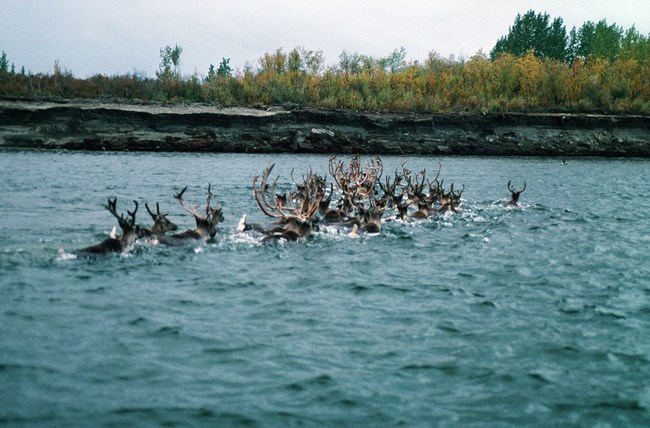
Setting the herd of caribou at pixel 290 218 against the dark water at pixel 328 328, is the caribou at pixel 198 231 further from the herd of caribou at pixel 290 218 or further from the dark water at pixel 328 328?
the dark water at pixel 328 328

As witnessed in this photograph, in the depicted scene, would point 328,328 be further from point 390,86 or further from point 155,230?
point 390,86

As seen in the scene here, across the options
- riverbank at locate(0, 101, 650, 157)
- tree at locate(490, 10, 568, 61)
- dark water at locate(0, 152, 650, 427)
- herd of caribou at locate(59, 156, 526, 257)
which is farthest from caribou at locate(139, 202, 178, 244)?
tree at locate(490, 10, 568, 61)

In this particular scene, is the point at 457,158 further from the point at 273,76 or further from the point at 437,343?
the point at 437,343

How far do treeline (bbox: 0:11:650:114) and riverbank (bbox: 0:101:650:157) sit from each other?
3812 millimetres

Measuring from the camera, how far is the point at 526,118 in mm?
44375

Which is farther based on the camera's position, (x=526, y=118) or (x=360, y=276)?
(x=526, y=118)

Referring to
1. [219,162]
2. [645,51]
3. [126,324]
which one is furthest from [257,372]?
[645,51]

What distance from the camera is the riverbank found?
35.6 metres

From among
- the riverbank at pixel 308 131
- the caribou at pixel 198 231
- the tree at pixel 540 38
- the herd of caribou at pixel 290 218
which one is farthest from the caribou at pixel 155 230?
the tree at pixel 540 38

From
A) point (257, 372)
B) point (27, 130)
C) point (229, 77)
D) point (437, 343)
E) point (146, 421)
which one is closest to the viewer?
point (146, 421)

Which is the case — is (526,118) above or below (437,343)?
above

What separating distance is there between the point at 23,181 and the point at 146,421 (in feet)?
54.4

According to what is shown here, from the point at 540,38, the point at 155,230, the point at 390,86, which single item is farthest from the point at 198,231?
the point at 540,38

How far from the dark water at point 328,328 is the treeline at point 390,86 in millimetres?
31400
